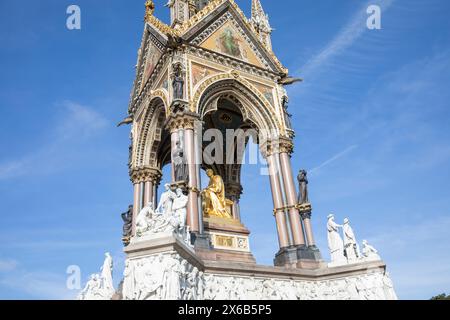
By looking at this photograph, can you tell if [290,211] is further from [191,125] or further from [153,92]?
[153,92]

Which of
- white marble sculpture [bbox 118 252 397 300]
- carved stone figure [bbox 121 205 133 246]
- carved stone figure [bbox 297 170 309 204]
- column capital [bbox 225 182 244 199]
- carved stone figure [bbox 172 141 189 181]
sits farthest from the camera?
column capital [bbox 225 182 244 199]

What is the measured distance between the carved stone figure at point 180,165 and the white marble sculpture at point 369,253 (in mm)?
6850

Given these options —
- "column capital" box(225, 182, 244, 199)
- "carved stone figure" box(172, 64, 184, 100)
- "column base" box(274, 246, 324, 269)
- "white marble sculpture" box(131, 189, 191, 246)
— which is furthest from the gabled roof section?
"white marble sculpture" box(131, 189, 191, 246)

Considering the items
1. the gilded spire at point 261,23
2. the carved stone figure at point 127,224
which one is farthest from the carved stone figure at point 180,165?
the gilded spire at point 261,23

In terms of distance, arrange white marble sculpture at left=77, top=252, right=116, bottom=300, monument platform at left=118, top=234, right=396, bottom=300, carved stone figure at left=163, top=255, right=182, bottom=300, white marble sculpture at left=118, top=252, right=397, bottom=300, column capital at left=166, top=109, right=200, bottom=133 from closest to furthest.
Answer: carved stone figure at left=163, top=255, right=182, bottom=300 → white marble sculpture at left=118, top=252, right=397, bottom=300 → monument platform at left=118, top=234, right=396, bottom=300 → white marble sculpture at left=77, top=252, right=116, bottom=300 → column capital at left=166, top=109, right=200, bottom=133

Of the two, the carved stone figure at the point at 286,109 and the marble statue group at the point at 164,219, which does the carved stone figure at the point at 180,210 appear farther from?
the carved stone figure at the point at 286,109

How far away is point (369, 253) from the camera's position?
14023 millimetres

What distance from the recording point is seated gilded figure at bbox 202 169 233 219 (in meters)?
16.7

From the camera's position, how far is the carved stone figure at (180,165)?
44.3ft

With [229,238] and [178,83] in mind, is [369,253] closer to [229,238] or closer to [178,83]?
[229,238]

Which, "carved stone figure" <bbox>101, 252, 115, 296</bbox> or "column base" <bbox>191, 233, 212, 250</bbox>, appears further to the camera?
"column base" <bbox>191, 233, 212, 250</bbox>

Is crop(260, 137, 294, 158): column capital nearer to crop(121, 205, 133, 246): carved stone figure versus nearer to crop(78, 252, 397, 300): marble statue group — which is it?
crop(78, 252, 397, 300): marble statue group
